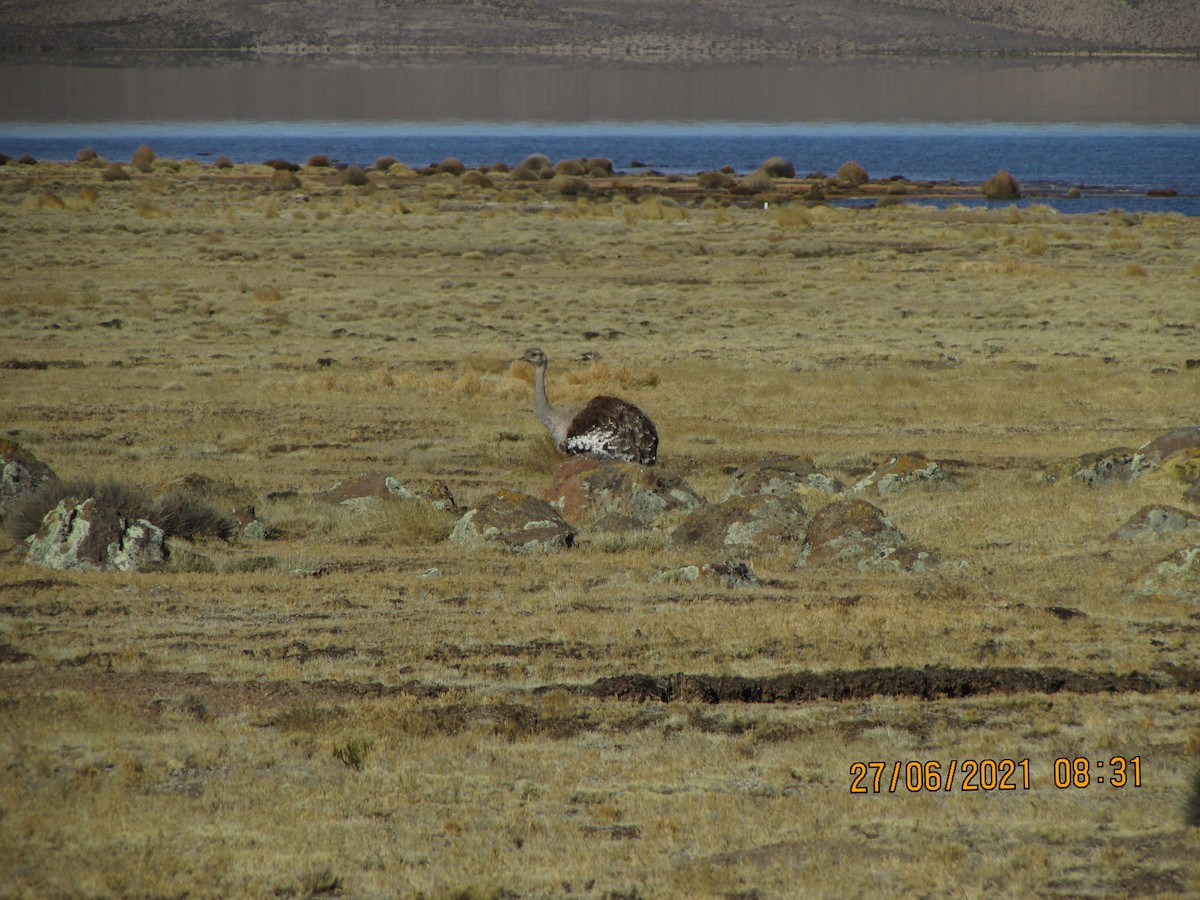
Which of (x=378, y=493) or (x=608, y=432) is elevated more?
(x=608, y=432)

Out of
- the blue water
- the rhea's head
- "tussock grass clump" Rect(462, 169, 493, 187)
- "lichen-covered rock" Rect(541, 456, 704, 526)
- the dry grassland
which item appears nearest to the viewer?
the dry grassland

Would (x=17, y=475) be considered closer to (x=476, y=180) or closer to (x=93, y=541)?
(x=93, y=541)

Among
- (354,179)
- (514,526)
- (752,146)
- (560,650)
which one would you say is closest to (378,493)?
(514,526)

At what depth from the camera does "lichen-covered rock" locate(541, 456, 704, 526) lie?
12.8 meters

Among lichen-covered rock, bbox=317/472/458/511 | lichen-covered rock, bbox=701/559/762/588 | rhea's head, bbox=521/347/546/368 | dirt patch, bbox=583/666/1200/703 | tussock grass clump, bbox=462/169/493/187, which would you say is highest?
tussock grass clump, bbox=462/169/493/187

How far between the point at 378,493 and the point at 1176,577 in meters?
6.98

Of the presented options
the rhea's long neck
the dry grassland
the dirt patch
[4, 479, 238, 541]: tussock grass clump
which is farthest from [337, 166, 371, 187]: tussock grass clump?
the dirt patch

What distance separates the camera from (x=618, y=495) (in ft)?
42.4

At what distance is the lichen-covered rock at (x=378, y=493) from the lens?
512 inches

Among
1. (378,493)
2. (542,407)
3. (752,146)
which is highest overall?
(752,146)

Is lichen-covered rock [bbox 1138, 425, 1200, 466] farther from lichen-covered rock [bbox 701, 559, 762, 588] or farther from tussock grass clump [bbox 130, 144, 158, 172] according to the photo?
tussock grass clump [bbox 130, 144, 158, 172]

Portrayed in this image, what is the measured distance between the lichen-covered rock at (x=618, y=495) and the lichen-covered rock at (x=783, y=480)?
0.52 m
